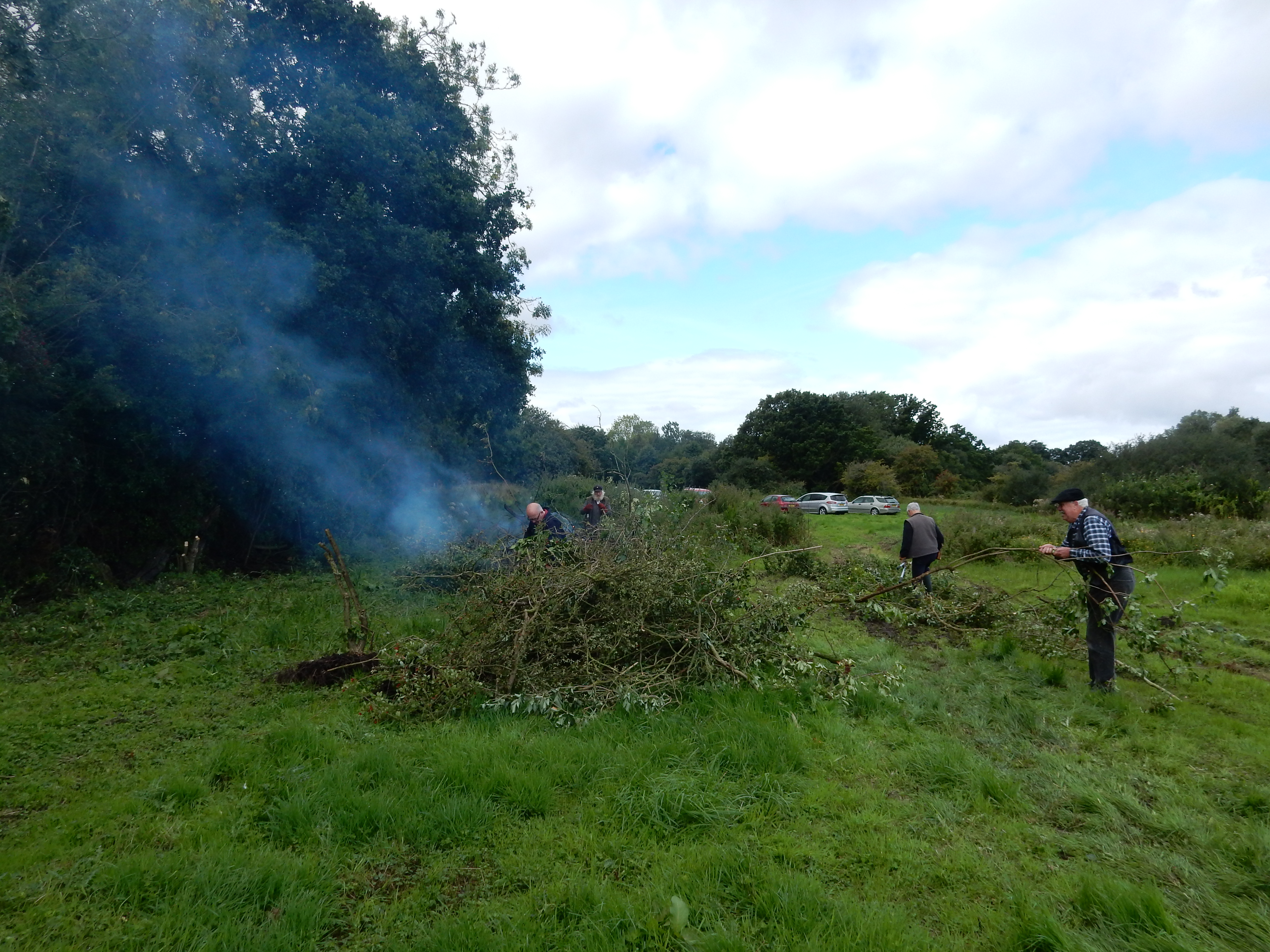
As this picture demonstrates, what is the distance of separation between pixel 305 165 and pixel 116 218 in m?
3.25

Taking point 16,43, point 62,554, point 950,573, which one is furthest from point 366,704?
point 16,43

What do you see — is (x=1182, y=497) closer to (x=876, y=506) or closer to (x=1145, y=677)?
(x=876, y=506)

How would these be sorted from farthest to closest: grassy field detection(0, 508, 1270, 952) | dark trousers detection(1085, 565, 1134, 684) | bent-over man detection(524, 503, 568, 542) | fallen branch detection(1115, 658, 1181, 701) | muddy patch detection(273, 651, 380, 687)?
1. bent-over man detection(524, 503, 568, 542)
2. muddy patch detection(273, 651, 380, 687)
3. dark trousers detection(1085, 565, 1134, 684)
4. fallen branch detection(1115, 658, 1181, 701)
5. grassy field detection(0, 508, 1270, 952)

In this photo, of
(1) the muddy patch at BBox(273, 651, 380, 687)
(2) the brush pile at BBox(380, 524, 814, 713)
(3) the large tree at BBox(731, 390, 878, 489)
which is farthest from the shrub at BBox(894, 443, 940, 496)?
(1) the muddy patch at BBox(273, 651, 380, 687)

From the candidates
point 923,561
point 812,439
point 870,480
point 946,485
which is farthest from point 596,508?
point 812,439

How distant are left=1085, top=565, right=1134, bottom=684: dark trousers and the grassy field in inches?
13.6

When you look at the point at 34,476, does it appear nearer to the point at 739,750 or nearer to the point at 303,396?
the point at 303,396

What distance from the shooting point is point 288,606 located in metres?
8.71

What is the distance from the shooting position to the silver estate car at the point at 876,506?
31.8 meters

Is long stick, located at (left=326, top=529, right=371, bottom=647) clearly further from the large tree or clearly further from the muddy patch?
the large tree

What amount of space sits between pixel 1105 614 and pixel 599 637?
4.05m

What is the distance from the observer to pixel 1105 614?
18.0 feet

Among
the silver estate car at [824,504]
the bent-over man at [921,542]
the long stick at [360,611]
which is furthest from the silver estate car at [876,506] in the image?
the long stick at [360,611]

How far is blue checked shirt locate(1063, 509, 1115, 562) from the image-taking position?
5.36 m
